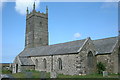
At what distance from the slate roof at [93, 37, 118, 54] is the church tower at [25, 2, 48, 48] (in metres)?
19.7

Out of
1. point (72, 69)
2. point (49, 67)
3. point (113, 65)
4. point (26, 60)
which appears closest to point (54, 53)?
point (49, 67)

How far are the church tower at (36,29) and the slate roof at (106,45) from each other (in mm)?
19720

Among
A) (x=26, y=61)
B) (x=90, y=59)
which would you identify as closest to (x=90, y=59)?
(x=90, y=59)

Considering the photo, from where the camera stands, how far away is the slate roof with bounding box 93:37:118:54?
2484cm

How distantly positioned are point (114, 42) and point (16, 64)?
67.2ft

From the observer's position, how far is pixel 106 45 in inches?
1043

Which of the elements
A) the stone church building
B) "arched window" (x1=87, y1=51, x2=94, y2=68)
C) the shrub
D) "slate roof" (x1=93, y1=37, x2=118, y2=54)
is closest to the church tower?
the stone church building

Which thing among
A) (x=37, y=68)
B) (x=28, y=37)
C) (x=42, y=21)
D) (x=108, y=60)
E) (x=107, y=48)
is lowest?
(x=37, y=68)

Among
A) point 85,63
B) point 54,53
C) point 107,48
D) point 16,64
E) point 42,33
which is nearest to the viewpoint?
point 85,63

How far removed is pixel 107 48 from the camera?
82.9ft

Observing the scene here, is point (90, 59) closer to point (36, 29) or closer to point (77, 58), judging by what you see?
point (77, 58)

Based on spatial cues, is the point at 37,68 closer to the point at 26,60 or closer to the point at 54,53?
the point at 26,60

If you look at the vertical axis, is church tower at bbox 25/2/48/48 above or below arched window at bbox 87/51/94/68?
above

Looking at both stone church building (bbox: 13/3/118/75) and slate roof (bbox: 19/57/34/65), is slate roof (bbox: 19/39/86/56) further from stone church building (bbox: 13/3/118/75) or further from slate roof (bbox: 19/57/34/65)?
slate roof (bbox: 19/57/34/65)
